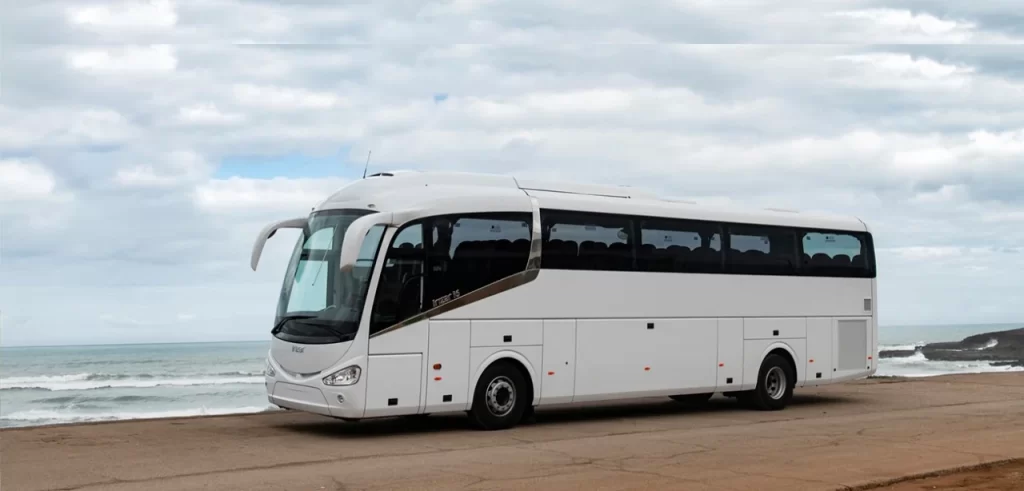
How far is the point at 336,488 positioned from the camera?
9.62 m

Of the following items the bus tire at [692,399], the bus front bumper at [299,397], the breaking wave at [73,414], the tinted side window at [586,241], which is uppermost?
the tinted side window at [586,241]

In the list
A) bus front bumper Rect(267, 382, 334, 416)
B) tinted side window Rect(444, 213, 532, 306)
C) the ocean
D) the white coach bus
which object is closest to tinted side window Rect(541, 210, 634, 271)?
the white coach bus

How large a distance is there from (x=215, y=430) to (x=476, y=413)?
11.9ft

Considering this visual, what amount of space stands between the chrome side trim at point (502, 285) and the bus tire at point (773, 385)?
18.0ft

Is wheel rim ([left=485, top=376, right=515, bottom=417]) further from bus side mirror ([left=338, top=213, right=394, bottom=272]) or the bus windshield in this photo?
bus side mirror ([left=338, top=213, right=394, bottom=272])

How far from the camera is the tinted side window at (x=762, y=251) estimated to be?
57.7 ft

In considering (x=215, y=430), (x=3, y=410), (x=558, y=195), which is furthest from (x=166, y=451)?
(x=3, y=410)

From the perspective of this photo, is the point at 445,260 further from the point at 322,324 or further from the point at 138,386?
the point at 138,386

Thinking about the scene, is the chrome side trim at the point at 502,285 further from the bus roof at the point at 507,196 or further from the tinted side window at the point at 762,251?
the tinted side window at the point at 762,251

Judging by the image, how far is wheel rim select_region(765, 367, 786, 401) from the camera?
18.4 metres

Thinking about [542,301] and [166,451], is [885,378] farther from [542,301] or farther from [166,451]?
[166,451]

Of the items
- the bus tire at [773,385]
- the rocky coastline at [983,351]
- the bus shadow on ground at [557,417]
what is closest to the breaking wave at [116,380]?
the bus shadow on ground at [557,417]

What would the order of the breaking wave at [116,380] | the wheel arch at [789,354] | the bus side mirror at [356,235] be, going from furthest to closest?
the breaking wave at [116,380]
the wheel arch at [789,354]
the bus side mirror at [356,235]

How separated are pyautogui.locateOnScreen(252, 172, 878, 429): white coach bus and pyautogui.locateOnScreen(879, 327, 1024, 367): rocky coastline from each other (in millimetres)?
33928
